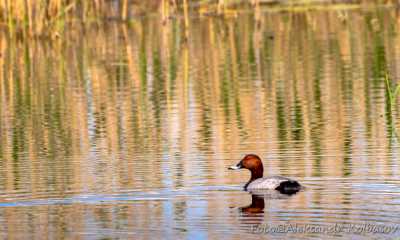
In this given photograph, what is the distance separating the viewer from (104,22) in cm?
2831

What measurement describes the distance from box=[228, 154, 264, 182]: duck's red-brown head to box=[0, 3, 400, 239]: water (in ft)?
0.63

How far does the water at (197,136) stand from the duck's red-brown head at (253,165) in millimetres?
193

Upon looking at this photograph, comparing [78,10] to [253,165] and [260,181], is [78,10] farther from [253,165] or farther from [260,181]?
[260,181]

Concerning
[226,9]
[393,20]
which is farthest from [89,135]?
[226,9]

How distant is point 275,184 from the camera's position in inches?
392

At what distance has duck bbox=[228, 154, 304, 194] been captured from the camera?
9836mm

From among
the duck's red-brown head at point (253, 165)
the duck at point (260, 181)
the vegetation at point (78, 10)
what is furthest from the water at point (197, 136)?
the vegetation at point (78, 10)

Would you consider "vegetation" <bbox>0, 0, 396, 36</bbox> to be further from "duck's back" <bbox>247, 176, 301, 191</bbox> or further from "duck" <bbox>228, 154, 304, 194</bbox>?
"duck's back" <bbox>247, 176, 301, 191</bbox>

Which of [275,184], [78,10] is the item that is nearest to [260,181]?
[275,184]

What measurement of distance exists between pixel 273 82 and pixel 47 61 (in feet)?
19.0

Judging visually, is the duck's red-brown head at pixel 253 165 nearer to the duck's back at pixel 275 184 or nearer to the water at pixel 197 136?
the water at pixel 197 136

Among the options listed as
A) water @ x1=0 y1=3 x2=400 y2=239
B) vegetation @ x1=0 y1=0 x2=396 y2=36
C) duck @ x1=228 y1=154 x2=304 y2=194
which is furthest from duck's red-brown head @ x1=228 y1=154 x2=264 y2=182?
vegetation @ x1=0 y1=0 x2=396 y2=36

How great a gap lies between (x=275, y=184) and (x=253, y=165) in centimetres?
72

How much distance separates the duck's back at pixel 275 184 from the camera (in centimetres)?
983
